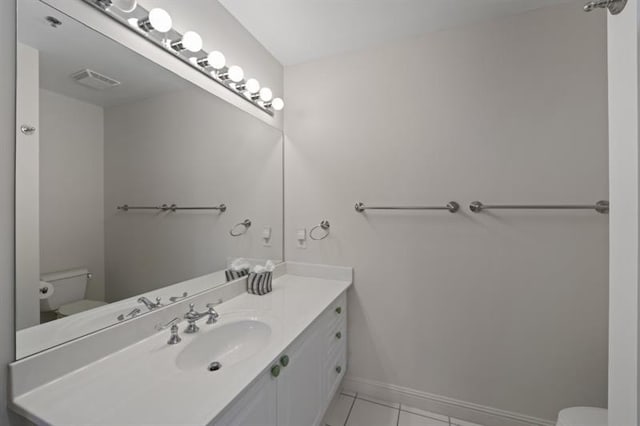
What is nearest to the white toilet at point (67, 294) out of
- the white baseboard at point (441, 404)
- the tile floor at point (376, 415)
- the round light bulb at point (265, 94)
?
the round light bulb at point (265, 94)

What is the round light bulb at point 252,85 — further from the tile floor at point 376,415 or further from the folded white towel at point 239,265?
the tile floor at point 376,415

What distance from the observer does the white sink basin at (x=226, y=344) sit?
3.23 feet

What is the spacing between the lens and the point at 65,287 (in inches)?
33.0

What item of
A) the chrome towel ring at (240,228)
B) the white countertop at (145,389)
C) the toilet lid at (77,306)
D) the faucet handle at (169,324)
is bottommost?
the white countertop at (145,389)

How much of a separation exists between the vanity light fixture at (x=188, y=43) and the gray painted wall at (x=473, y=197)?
2.69 ft

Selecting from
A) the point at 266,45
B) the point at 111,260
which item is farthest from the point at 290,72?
the point at 111,260

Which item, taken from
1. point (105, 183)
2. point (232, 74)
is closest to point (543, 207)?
point (232, 74)

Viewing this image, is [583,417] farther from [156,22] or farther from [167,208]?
[156,22]

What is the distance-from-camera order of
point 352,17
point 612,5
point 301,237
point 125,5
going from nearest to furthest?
point 612,5 < point 125,5 < point 352,17 < point 301,237

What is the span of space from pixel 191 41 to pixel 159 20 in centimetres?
15

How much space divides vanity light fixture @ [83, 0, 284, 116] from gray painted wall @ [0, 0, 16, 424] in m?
0.26

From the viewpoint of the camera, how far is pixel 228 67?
1384mm

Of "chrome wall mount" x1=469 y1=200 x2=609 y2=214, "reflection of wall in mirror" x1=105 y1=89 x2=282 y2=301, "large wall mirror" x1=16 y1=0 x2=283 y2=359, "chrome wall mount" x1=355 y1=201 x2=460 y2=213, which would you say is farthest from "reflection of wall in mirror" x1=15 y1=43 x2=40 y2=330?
"chrome wall mount" x1=469 y1=200 x2=609 y2=214

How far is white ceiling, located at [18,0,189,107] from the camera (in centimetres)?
75
